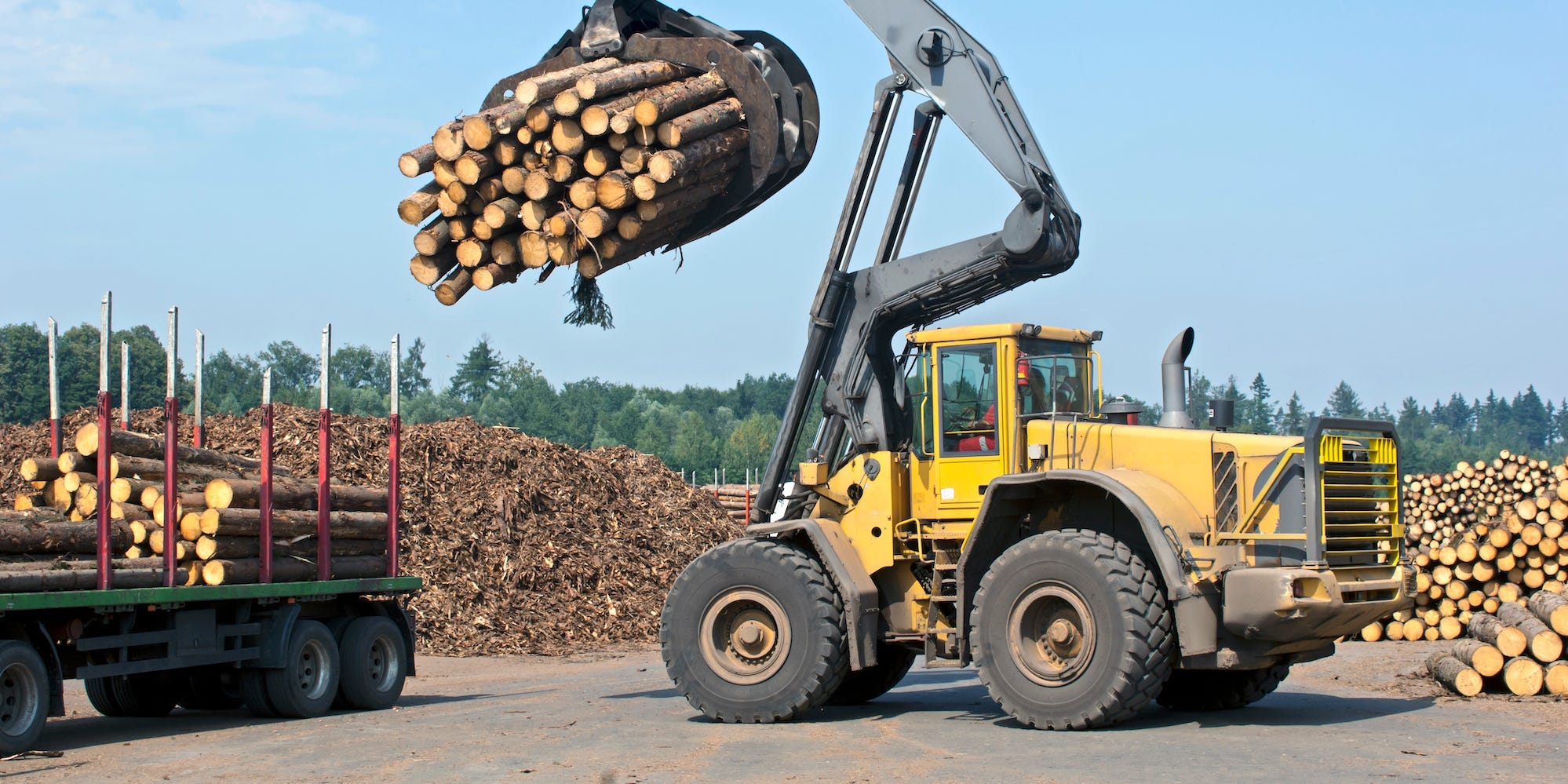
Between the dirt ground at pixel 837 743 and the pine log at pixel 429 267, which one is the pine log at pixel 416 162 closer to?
the pine log at pixel 429 267

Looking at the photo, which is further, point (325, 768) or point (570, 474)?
point (570, 474)

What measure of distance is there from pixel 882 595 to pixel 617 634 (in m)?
10.9

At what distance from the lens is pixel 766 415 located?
4481 inches

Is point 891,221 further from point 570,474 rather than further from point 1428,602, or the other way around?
point 570,474

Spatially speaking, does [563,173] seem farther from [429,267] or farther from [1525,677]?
[1525,677]

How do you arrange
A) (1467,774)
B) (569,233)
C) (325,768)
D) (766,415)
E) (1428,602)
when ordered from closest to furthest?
(1467,774)
(325,768)
(569,233)
(1428,602)
(766,415)

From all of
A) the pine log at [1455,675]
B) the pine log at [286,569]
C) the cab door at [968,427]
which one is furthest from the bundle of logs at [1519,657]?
the pine log at [286,569]

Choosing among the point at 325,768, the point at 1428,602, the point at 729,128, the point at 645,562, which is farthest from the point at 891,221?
the point at 645,562

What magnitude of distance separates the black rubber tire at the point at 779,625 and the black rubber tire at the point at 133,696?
4880mm

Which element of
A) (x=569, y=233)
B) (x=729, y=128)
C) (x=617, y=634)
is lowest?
(x=617, y=634)

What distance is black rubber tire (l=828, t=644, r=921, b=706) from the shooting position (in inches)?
542

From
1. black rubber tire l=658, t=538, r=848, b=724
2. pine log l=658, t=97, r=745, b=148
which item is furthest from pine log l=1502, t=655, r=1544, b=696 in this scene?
pine log l=658, t=97, r=745, b=148

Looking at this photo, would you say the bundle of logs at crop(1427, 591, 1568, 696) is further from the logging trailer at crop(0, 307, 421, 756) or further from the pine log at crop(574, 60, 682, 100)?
the logging trailer at crop(0, 307, 421, 756)

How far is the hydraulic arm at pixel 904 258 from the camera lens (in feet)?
41.7
